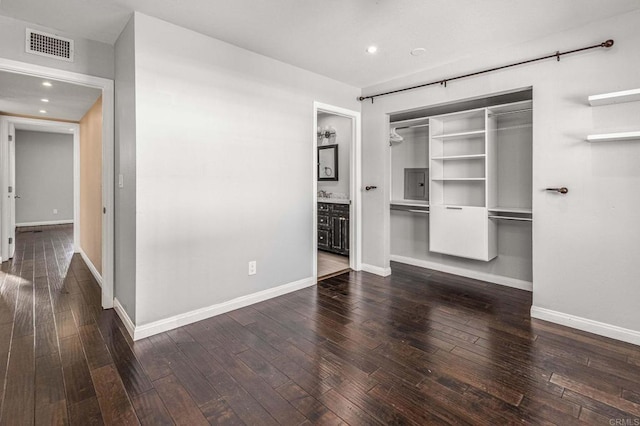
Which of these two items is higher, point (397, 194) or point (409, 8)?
point (409, 8)

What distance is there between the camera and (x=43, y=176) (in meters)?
8.51

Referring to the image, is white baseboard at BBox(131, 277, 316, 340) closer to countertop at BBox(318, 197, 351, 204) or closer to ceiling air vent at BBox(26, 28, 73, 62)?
countertop at BBox(318, 197, 351, 204)

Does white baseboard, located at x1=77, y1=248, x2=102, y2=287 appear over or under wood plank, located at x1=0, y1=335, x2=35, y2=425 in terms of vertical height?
over

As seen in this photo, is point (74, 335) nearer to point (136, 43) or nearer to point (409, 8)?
point (136, 43)

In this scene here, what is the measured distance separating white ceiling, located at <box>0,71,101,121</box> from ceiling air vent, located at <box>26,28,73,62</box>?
0.68 meters

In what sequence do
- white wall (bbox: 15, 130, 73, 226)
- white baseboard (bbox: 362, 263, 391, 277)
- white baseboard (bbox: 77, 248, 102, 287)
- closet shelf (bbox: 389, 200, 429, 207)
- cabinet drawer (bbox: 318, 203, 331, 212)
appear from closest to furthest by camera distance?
1. white baseboard (bbox: 77, 248, 102, 287)
2. white baseboard (bbox: 362, 263, 391, 277)
3. closet shelf (bbox: 389, 200, 429, 207)
4. cabinet drawer (bbox: 318, 203, 331, 212)
5. white wall (bbox: 15, 130, 73, 226)

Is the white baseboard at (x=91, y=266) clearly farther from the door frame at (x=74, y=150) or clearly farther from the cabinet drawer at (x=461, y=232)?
the cabinet drawer at (x=461, y=232)

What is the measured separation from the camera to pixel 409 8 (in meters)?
2.43

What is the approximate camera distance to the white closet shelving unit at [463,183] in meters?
3.79

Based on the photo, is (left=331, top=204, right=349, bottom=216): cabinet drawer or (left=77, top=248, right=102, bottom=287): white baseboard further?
(left=331, top=204, right=349, bottom=216): cabinet drawer

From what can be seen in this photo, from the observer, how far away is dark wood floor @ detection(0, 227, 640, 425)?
1.76m

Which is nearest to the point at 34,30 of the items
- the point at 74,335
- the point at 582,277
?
the point at 74,335

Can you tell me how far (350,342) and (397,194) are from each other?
10.0ft

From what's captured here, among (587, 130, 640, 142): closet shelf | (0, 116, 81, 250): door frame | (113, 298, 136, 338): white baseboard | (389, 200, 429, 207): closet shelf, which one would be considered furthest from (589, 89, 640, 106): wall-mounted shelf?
(0, 116, 81, 250): door frame
